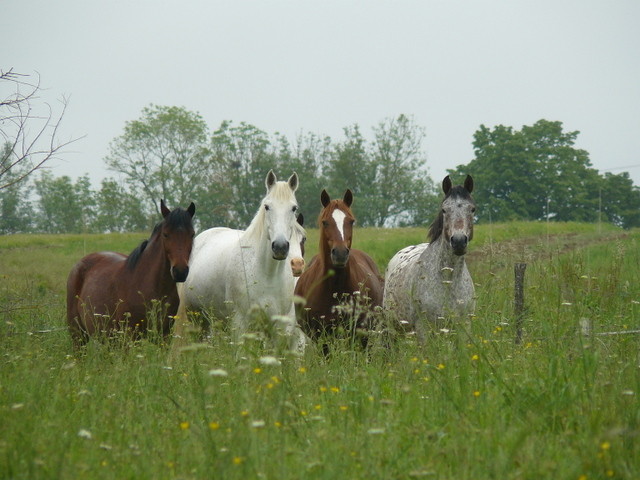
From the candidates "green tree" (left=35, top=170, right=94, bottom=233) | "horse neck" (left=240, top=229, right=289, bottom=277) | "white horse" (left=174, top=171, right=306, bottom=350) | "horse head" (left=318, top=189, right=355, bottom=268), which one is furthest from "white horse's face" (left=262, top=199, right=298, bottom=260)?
"green tree" (left=35, top=170, right=94, bottom=233)

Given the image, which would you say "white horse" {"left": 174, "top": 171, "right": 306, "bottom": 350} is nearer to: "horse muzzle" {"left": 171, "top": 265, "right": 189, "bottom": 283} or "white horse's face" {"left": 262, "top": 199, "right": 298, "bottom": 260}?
"white horse's face" {"left": 262, "top": 199, "right": 298, "bottom": 260}

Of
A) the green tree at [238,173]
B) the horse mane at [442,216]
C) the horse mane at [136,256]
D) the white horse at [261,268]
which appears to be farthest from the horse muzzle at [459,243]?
the green tree at [238,173]

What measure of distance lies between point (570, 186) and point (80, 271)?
170 feet

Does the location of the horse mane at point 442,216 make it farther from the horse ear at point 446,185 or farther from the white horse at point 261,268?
the white horse at point 261,268

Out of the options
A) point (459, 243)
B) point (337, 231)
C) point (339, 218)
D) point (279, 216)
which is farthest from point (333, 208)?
point (459, 243)

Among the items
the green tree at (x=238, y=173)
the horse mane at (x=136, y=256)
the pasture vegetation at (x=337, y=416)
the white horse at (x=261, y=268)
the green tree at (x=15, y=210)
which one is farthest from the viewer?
the green tree at (x=15, y=210)

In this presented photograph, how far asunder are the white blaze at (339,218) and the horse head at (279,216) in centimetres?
47

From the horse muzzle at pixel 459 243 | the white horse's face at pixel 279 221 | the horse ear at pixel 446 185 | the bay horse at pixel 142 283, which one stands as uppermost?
the horse ear at pixel 446 185

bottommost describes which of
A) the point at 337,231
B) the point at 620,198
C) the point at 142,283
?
the point at 142,283

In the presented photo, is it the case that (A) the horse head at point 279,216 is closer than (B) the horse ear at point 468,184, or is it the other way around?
(A) the horse head at point 279,216

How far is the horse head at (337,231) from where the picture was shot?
7.52 metres

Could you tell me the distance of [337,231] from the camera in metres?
7.65

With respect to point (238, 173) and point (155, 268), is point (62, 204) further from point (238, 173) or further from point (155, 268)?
point (155, 268)

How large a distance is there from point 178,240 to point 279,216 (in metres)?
1.08
